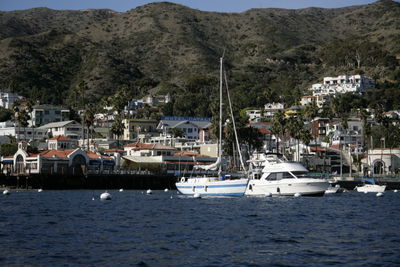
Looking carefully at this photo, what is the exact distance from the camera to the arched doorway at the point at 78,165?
446 feet

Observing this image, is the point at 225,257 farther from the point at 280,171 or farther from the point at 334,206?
the point at 280,171

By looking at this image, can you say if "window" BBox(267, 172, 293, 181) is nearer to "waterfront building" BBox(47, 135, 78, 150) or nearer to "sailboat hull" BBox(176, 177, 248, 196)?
"sailboat hull" BBox(176, 177, 248, 196)

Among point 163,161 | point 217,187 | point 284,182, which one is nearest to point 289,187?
point 284,182

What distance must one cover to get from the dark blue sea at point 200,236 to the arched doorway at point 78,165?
67.9 metres

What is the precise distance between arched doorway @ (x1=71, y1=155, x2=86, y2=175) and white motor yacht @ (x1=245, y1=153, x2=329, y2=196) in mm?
55132

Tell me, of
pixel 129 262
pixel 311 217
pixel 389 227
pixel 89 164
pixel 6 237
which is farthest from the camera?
pixel 89 164

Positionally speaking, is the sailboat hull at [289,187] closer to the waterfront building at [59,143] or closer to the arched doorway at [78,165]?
the arched doorway at [78,165]

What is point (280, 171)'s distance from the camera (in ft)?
285

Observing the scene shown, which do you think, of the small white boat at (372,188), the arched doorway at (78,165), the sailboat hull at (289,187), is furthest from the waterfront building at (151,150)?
the sailboat hull at (289,187)

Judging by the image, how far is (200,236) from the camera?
1762 inches

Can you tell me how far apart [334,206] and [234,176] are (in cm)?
3058

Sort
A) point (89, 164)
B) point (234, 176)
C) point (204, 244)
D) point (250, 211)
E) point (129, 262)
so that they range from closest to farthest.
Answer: point (129, 262) → point (204, 244) → point (250, 211) → point (234, 176) → point (89, 164)

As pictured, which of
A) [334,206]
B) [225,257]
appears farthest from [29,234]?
[334,206]

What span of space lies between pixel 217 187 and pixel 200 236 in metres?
41.2
